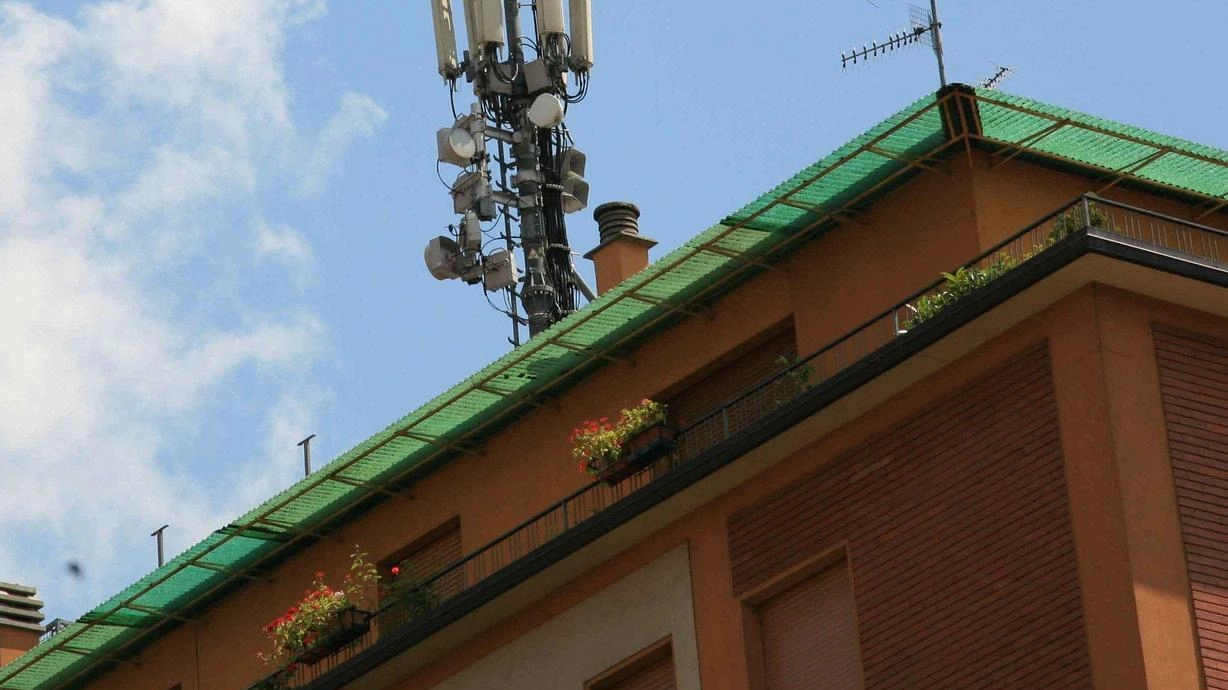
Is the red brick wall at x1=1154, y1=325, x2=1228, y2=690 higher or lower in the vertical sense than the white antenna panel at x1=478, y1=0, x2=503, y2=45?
lower

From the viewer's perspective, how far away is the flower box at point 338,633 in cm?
3884

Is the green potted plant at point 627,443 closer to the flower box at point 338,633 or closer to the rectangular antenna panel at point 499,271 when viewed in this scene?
the flower box at point 338,633

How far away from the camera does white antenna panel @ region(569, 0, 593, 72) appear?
5400 centimetres

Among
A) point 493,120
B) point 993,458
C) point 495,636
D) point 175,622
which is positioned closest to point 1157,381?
point 993,458

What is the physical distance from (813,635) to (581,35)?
75.9ft

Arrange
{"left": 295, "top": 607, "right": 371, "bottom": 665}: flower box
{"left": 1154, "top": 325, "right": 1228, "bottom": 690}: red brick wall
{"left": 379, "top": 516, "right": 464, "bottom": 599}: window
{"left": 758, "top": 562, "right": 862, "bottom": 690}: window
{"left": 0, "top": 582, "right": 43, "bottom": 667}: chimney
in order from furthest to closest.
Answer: {"left": 0, "top": 582, "right": 43, "bottom": 667}: chimney, {"left": 379, "top": 516, "right": 464, "bottom": 599}: window, {"left": 295, "top": 607, "right": 371, "bottom": 665}: flower box, {"left": 758, "top": 562, "right": 862, "bottom": 690}: window, {"left": 1154, "top": 325, "right": 1228, "bottom": 690}: red brick wall

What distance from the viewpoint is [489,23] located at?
176ft

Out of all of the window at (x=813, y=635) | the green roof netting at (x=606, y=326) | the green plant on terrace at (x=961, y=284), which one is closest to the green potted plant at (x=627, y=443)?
the green roof netting at (x=606, y=326)

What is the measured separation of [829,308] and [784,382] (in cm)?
120

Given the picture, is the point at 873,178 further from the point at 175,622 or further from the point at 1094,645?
the point at 175,622

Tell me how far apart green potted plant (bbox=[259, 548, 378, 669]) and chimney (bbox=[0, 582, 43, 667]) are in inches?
430

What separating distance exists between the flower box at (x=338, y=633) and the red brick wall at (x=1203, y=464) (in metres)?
12.2

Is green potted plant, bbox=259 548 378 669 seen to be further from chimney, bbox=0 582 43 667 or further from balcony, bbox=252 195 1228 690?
chimney, bbox=0 582 43 667

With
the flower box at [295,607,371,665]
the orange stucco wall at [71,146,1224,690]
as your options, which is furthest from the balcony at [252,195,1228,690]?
the orange stucco wall at [71,146,1224,690]
